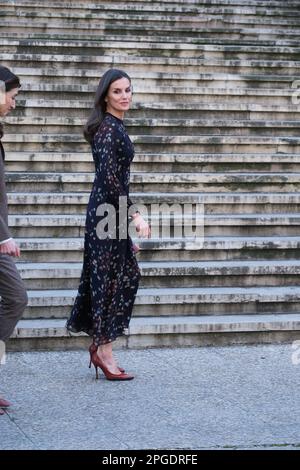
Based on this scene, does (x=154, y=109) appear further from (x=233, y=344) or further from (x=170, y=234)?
(x=233, y=344)

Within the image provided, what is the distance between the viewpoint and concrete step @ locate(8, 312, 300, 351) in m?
7.07

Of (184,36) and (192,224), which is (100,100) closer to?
(192,224)

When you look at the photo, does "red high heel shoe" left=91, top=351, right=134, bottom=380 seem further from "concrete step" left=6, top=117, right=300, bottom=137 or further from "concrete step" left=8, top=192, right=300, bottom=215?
"concrete step" left=6, top=117, right=300, bottom=137

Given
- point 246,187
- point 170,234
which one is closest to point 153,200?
point 170,234

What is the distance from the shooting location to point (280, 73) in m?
11.1

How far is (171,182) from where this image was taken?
29.5 feet

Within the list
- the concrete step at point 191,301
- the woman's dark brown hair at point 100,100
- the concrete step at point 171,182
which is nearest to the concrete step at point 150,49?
the concrete step at point 171,182

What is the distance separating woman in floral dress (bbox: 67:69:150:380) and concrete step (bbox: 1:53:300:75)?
162 inches

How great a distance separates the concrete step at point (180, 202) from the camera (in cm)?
843

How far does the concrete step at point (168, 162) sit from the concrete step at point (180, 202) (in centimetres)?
43

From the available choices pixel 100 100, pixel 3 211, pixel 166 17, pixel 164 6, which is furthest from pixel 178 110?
pixel 3 211

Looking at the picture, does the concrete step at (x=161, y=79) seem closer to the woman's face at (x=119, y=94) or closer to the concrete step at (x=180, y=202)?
the concrete step at (x=180, y=202)

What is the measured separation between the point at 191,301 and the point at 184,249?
653mm

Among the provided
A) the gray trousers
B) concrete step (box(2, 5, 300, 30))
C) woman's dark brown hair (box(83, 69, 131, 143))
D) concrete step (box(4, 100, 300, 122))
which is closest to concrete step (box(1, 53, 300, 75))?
concrete step (box(4, 100, 300, 122))
